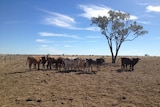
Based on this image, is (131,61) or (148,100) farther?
(131,61)

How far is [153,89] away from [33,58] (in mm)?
16470

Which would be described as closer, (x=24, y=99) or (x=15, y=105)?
(x=15, y=105)

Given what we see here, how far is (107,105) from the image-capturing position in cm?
988

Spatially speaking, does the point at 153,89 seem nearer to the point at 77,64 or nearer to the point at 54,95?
the point at 54,95

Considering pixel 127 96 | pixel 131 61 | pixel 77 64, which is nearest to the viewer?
pixel 127 96

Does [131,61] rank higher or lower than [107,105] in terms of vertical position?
higher

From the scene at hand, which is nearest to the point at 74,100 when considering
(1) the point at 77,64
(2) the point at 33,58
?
(1) the point at 77,64

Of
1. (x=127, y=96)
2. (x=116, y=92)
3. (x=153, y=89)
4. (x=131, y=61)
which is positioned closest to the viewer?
(x=127, y=96)

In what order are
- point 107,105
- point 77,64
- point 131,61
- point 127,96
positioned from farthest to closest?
point 131,61 → point 77,64 → point 127,96 → point 107,105

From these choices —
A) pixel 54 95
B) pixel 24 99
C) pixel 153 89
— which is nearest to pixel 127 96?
pixel 153 89

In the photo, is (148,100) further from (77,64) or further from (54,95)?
(77,64)

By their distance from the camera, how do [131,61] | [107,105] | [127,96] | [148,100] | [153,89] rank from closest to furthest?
1. [107,105]
2. [148,100]
3. [127,96]
4. [153,89]
5. [131,61]

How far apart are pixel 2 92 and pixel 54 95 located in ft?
11.1

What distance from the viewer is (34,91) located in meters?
12.9
